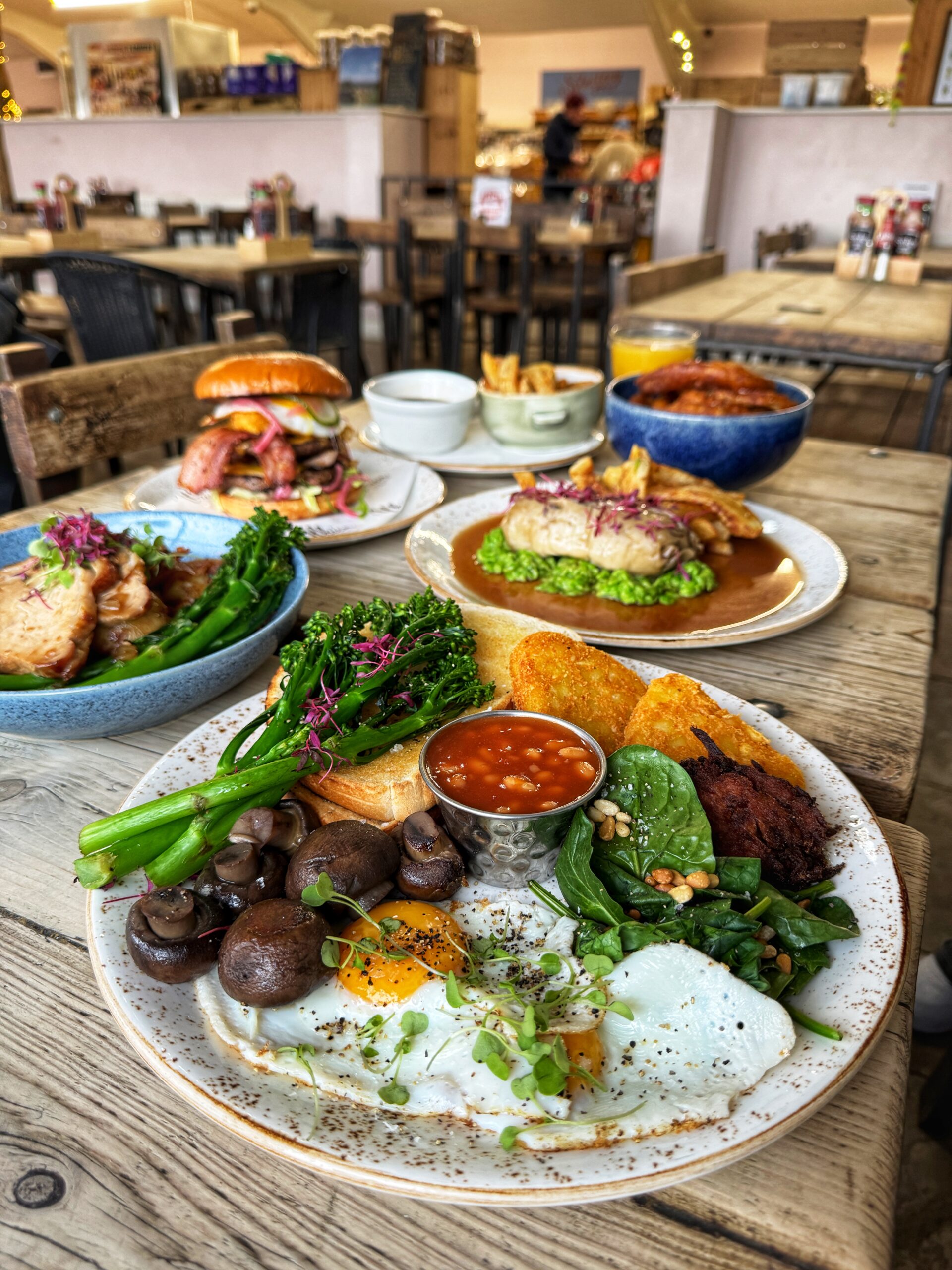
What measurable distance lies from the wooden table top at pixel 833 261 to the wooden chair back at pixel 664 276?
144cm

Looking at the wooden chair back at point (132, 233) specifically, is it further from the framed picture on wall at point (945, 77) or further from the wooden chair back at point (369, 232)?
the framed picture on wall at point (945, 77)

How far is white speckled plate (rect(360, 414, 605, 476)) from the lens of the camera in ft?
6.32

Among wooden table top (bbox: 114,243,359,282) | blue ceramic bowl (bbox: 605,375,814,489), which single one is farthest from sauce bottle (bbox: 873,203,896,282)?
blue ceramic bowl (bbox: 605,375,814,489)

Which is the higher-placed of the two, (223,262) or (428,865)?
(223,262)

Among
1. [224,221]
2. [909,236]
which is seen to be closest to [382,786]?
[909,236]

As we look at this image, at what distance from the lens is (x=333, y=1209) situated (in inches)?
24.0

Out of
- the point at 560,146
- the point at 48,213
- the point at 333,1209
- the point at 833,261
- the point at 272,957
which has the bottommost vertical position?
the point at 333,1209

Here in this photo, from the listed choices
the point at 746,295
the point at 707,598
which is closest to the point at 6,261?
the point at 746,295

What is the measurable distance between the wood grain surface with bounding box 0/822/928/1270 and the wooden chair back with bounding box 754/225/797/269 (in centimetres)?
718

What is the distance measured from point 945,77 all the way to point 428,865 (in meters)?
10.0

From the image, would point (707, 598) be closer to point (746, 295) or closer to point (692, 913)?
point (692, 913)

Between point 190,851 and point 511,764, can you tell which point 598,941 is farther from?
point 190,851

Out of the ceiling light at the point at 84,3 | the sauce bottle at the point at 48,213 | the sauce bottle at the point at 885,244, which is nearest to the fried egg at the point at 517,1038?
the sauce bottle at the point at 885,244

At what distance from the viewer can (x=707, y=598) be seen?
139 centimetres
